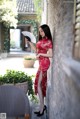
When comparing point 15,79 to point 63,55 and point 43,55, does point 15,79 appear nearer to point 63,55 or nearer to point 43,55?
point 43,55

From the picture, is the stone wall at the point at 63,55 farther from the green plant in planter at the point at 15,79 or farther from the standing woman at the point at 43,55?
the green plant in planter at the point at 15,79

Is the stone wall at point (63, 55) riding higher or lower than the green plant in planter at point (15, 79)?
higher

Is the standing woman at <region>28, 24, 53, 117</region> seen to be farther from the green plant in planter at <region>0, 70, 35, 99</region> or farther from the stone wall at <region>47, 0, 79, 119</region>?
the stone wall at <region>47, 0, 79, 119</region>

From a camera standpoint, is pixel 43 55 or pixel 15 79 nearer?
pixel 43 55

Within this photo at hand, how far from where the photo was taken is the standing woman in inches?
183

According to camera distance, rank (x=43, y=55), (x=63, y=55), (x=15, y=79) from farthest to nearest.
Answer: (x=15, y=79)
(x=43, y=55)
(x=63, y=55)

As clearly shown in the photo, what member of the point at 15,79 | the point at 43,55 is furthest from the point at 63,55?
the point at 15,79

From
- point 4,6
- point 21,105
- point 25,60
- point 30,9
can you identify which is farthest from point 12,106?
point 30,9

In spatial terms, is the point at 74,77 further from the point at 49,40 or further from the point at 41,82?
the point at 41,82

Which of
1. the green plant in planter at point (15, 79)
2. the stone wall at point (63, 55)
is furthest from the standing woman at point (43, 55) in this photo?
the stone wall at point (63, 55)

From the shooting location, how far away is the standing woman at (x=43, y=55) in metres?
4.64

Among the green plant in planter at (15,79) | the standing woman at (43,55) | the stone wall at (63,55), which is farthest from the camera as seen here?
the green plant in planter at (15,79)

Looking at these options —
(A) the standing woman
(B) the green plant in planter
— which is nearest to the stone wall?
(A) the standing woman

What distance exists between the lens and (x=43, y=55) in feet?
15.2
